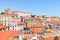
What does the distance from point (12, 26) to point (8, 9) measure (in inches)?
1274

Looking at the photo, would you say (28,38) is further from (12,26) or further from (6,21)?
(6,21)

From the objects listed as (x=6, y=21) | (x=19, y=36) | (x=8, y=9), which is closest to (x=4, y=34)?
(x=19, y=36)

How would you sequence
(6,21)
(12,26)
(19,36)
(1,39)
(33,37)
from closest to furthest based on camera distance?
1. (1,39)
2. (19,36)
3. (33,37)
4. (12,26)
5. (6,21)

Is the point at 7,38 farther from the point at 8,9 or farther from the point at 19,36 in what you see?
the point at 8,9

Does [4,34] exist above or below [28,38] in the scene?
above

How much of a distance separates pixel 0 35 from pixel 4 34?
66cm

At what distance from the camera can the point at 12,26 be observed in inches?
1577

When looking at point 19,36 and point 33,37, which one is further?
point 33,37

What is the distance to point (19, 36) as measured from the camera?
19766mm

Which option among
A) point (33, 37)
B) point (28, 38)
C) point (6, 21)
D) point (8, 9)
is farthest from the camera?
point (8, 9)

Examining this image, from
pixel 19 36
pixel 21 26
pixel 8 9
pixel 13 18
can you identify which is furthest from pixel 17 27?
pixel 8 9

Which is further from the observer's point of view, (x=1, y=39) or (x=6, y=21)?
(x=6, y=21)

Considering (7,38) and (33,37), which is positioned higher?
(7,38)

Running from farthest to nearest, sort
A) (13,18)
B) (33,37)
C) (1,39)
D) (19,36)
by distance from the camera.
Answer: (13,18) → (33,37) → (19,36) → (1,39)
